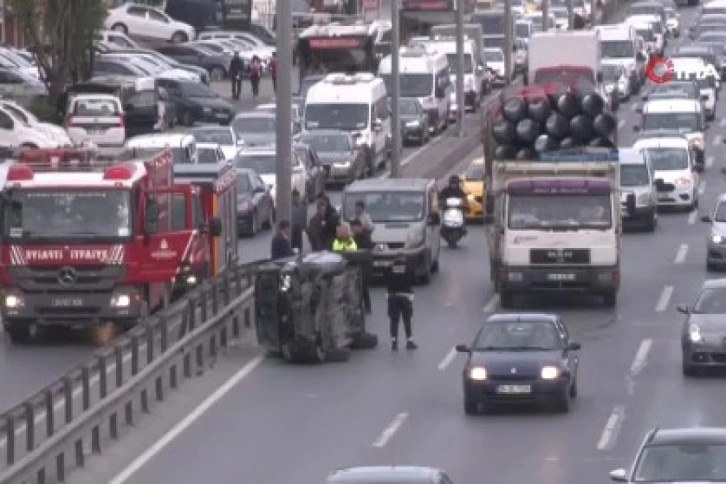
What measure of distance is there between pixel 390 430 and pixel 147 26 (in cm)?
7839

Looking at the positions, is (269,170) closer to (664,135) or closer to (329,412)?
(664,135)

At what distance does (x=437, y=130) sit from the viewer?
261 feet

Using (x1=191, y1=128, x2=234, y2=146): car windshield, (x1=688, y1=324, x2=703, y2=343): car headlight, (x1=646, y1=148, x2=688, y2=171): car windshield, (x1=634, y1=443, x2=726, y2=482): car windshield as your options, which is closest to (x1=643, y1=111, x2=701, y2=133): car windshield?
(x1=646, y1=148, x2=688, y2=171): car windshield

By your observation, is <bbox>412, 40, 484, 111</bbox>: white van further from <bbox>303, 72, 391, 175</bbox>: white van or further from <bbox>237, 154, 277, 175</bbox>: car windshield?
<bbox>237, 154, 277, 175</bbox>: car windshield

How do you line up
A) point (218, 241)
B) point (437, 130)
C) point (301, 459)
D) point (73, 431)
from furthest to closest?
point (437, 130)
point (218, 241)
point (301, 459)
point (73, 431)

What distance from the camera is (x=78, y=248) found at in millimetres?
38781

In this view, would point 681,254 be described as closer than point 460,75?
Yes

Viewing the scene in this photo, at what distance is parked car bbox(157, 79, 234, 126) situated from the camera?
81062 millimetres

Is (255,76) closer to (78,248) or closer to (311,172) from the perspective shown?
(311,172)

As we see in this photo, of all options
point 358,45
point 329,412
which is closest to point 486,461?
point 329,412

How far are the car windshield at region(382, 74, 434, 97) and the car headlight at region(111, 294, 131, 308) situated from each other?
38974 mm

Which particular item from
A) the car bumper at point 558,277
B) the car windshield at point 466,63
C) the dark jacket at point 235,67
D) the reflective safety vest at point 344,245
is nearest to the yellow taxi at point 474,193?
the car bumper at point 558,277

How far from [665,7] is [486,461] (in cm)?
9450

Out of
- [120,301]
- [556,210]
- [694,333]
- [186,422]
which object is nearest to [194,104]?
[556,210]
